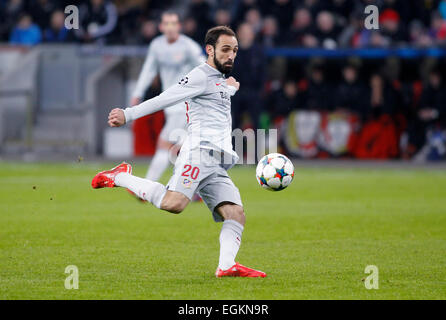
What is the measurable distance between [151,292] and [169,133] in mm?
6935

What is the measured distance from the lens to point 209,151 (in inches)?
286

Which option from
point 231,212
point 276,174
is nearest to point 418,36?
point 276,174

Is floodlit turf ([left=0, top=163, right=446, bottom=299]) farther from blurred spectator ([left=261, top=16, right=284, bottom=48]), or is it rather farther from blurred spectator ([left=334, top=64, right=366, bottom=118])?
blurred spectator ([left=261, top=16, right=284, bottom=48])

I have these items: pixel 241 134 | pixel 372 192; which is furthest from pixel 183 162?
pixel 241 134

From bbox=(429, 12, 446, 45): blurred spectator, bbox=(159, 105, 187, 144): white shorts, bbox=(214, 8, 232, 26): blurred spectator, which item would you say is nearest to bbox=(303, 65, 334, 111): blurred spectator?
bbox=(214, 8, 232, 26): blurred spectator

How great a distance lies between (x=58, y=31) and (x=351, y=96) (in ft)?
27.2

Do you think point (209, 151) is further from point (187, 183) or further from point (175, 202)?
point (175, 202)

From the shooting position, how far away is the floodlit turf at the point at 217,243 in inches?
257

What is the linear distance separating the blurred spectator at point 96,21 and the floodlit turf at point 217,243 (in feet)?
27.9

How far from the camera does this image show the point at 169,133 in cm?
1311

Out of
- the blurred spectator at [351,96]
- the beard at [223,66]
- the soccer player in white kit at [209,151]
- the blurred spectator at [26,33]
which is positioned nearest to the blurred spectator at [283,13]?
the blurred spectator at [351,96]

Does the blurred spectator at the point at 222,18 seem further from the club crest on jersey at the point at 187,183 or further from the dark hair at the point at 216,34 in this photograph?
the club crest on jersey at the point at 187,183

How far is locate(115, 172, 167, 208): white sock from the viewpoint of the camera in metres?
7.25

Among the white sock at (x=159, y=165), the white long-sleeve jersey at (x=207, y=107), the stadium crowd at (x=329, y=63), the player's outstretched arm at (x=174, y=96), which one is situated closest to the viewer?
the player's outstretched arm at (x=174, y=96)
